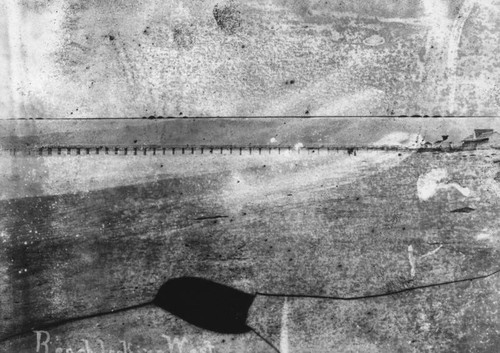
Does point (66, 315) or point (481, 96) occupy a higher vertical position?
point (481, 96)

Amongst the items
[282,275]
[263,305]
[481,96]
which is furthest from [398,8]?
[263,305]

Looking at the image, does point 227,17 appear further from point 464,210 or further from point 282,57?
point 464,210

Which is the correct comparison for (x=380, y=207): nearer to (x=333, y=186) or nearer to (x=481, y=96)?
(x=333, y=186)

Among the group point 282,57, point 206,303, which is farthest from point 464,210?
point 206,303

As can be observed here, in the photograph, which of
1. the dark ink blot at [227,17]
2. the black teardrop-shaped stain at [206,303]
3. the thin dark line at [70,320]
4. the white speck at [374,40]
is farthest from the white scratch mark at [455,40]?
the thin dark line at [70,320]

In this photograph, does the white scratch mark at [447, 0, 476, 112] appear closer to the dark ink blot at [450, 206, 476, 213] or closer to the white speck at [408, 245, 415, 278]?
the dark ink blot at [450, 206, 476, 213]

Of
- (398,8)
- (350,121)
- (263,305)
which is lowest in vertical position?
(263,305)

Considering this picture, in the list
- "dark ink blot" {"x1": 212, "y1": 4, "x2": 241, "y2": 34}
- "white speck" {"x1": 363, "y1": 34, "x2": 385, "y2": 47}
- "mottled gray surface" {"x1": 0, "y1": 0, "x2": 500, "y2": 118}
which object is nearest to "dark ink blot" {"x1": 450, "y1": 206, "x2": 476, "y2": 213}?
"mottled gray surface" {"x1": 0, "y1": 0, "x2": 500, "y2": 118}
